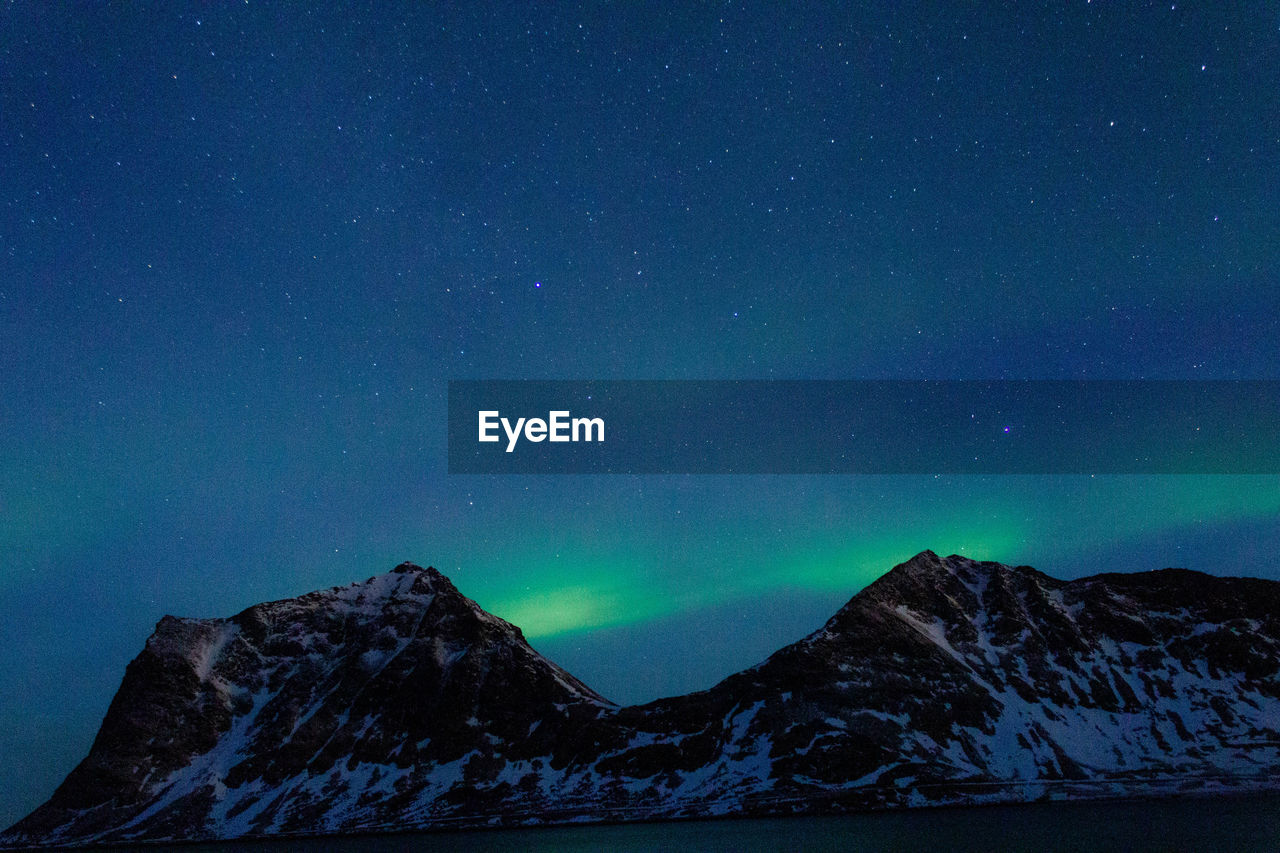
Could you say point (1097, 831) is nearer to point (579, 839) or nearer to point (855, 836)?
point (855, 836)

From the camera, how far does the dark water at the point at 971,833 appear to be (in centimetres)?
10838

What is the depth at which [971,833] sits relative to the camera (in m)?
134

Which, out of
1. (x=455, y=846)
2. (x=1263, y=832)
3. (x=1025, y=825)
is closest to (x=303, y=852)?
(x=455, y=846)

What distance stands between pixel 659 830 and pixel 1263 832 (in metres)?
120

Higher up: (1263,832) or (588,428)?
(588,428)

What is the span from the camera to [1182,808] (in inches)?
7224

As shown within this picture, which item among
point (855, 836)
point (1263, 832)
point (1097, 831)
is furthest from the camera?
point (855, 836)

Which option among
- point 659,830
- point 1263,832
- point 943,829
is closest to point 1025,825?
point 943,829

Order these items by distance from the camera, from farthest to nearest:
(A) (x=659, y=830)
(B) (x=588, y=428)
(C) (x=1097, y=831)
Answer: (A) (x=659, y=830) → (C) (x=1097, y=831) → (B) (x=588, y=428)

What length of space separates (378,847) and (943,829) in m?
121

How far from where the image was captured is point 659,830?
19400cm

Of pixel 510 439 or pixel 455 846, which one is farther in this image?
pixel 455 846

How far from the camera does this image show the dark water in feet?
356

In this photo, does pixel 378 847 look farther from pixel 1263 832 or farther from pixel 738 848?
pixel 1263 832
